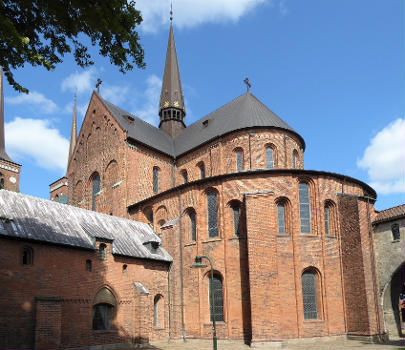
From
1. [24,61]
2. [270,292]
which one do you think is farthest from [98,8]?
[270,292]

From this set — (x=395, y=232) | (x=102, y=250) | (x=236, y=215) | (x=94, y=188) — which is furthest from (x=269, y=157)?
(x=94, y=188)

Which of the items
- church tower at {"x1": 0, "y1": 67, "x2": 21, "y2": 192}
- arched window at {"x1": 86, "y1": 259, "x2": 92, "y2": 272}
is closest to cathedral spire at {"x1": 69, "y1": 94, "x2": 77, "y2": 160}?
church tower at {"x1": 0, "y1": 67, "x2": 21, "y2": 192}

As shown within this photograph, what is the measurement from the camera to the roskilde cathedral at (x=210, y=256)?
59.0ft

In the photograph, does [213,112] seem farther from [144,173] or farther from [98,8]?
[98,8]

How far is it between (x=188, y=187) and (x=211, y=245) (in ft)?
13.3

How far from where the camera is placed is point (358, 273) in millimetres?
22000

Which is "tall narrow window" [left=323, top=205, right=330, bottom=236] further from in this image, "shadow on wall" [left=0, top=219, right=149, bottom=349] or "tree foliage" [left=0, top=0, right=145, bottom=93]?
"tree foliage" [left=0, top=0, right=145, bottom=93]

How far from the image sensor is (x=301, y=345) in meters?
20.3

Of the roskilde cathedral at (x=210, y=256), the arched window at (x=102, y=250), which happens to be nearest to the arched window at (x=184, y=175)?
the roskilde cathedral at (x=210, y=256)

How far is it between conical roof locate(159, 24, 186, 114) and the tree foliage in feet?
97.7

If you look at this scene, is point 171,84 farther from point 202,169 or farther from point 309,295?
point 309,295

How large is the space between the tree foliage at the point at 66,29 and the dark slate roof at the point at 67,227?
9388mm

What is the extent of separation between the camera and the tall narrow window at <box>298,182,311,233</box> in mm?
23219

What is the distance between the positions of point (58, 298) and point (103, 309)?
2.94 m
